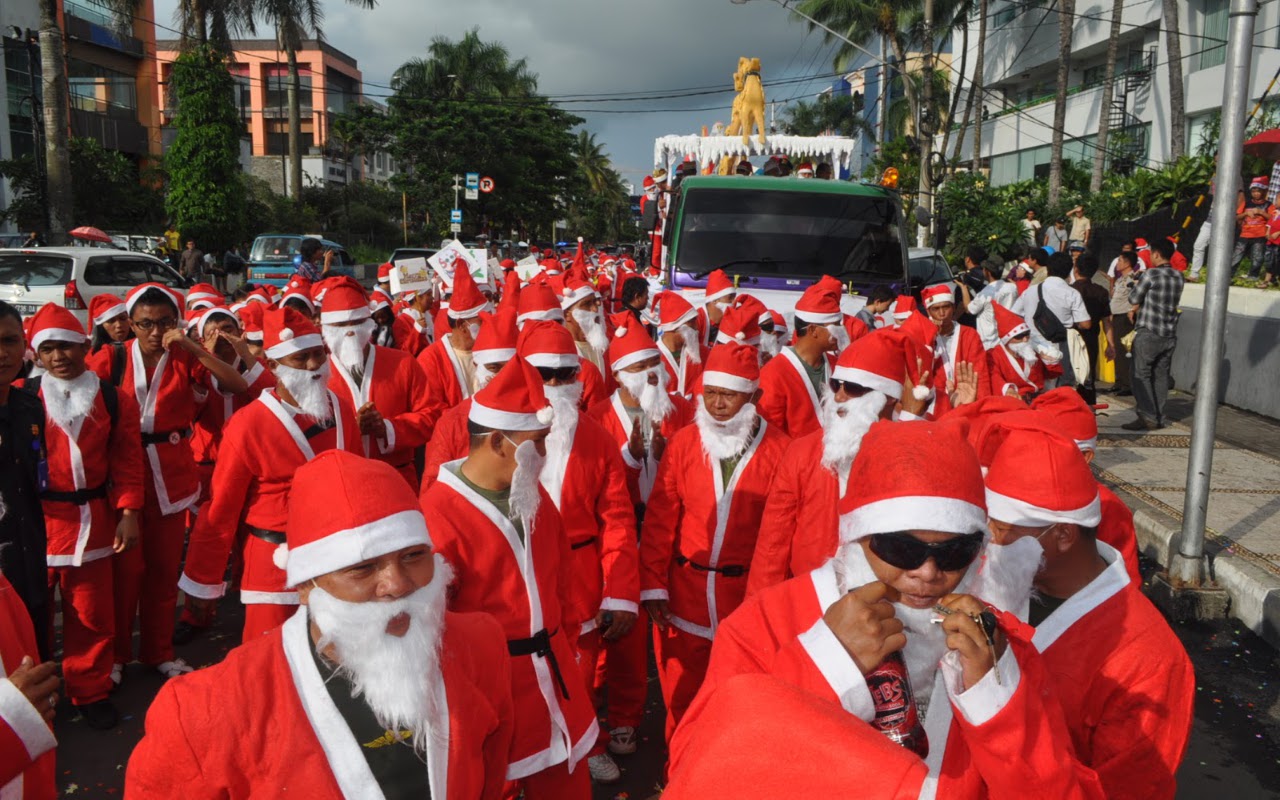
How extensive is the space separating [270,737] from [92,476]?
346 centimetres

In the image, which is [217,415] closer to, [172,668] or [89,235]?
[172,668]

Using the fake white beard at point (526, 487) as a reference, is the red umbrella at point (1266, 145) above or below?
above

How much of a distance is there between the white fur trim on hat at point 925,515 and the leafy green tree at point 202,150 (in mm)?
32178

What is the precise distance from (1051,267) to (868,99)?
64.9 metres

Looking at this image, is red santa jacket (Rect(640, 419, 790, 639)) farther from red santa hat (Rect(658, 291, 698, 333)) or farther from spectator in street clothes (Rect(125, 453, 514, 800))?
red santa hat (Rect(658, 291, 698, 333))

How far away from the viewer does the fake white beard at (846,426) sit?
4.09 metres

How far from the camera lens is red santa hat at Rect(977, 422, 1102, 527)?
8.00 feet

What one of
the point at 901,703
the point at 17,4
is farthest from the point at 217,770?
the point at 17,4

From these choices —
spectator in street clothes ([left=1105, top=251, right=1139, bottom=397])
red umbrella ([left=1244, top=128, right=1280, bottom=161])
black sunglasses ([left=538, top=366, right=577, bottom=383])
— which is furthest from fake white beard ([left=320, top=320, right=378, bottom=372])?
red umbrella ([left=1244, top=128, right=1280, bottom=161])

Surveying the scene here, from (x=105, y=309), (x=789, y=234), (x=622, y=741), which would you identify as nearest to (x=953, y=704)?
(x=622, y=741)

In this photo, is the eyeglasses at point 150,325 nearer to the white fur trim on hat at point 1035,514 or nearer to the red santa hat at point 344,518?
the red santa hat at point 344,518

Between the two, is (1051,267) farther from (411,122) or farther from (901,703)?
(411,122)

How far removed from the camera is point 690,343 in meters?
7.94

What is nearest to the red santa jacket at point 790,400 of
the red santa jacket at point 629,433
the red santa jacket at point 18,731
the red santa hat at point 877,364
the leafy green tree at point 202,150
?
the red santa jacket at point 629,433
